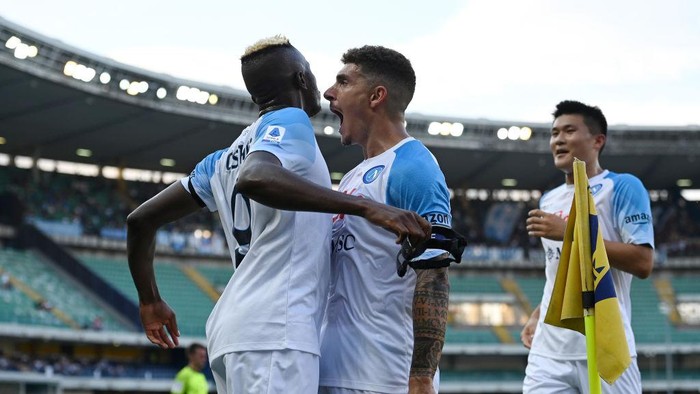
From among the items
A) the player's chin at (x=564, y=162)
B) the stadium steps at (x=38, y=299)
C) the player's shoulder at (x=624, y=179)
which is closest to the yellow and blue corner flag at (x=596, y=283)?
the player's shoulder at (x=624, y=179)

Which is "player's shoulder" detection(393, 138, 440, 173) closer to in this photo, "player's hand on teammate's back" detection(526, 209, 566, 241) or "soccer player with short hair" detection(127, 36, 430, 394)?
"soccer player with short hair" detection(127, 36, 430, 394)

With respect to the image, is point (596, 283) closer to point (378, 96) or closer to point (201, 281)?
point (378, 96)

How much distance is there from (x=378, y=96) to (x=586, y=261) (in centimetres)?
112

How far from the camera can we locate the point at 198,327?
32938 mm

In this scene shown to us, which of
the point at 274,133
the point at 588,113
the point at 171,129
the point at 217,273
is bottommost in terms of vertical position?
the point at 274,133

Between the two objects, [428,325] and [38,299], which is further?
[38,299]

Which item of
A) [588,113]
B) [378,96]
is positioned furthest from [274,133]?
[588,113]

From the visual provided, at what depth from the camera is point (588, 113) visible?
6.65 meters

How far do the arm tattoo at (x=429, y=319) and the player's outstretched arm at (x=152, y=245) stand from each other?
49.1 inches

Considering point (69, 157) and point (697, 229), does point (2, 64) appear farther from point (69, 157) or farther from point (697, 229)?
point (697, 229)

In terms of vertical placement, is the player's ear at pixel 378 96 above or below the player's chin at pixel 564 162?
below

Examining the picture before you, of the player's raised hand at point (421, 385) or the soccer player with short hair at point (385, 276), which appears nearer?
the player's raised hand at point (421, 385)

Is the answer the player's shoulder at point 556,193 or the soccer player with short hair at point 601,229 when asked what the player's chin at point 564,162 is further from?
the player's shoulder at point 556,193

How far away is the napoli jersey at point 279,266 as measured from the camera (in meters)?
3.79
